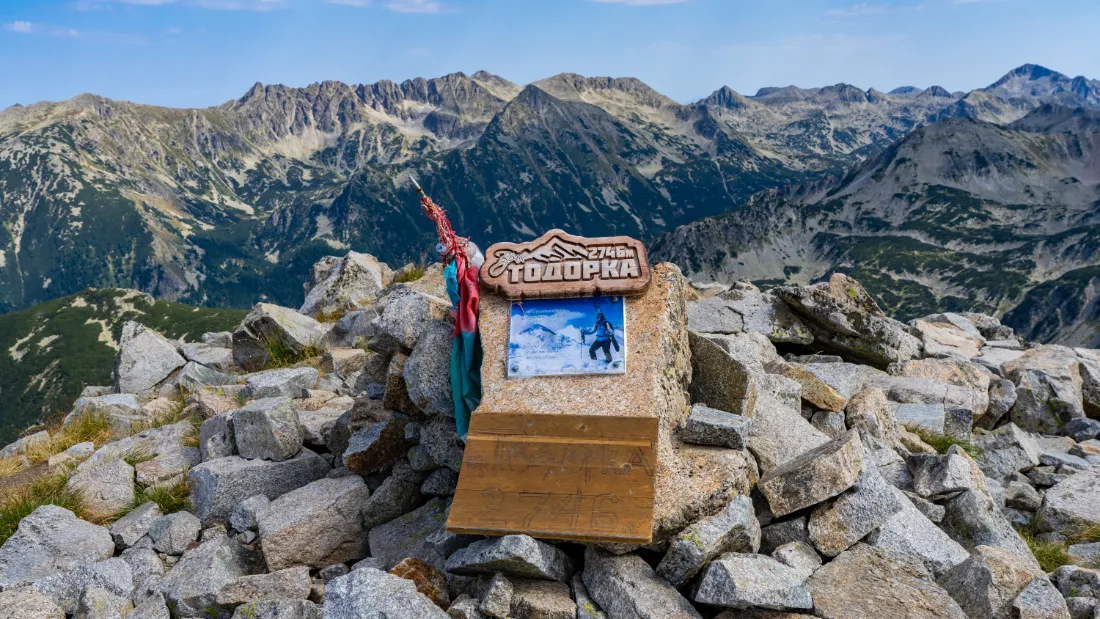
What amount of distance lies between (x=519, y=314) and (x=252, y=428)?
613 centimetres

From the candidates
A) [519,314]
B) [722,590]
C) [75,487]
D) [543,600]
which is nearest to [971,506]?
[722,590]

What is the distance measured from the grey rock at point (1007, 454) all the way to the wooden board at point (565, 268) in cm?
844

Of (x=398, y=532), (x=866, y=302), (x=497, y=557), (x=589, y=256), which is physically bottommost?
(x=398, y=532)

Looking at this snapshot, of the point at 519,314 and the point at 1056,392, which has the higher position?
the point at 519,314

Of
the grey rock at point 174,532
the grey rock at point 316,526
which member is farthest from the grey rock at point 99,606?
the grey rock at point 316,526

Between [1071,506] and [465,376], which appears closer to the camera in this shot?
[465,376]

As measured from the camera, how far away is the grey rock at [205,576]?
8678mm

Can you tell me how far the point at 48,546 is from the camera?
33.5ft

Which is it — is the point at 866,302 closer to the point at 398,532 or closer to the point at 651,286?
the point at 651,286

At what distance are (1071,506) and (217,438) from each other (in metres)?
16.0

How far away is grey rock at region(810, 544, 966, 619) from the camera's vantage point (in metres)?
6.93

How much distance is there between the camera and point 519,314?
10.4 metres

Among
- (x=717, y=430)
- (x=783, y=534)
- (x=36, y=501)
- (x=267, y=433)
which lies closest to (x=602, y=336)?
(x=717, y=430)

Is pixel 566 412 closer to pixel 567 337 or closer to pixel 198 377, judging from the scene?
pixel 567 337
